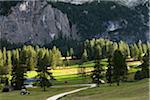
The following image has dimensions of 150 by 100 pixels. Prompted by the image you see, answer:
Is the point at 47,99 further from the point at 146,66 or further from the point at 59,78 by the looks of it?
the point at 59,78

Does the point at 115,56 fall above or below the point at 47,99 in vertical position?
above

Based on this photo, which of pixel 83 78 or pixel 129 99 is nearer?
pixel 129 99

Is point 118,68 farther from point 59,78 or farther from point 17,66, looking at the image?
point 59,78

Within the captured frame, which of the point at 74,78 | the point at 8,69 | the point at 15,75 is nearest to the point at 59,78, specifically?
the point at 74,78

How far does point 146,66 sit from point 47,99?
171ft

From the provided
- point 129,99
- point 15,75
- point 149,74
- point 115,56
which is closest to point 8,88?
point 15,75

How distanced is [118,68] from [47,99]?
1462 inches

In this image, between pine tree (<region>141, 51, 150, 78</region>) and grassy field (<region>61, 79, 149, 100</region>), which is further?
pine tree (<region>141, 51, 150, 78</region>)

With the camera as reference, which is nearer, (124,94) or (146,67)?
(124,94)

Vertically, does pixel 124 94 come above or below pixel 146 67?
below

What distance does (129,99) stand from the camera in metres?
51.1

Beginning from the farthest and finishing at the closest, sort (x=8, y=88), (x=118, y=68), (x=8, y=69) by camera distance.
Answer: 1. (x=8, y=69)
2. (x=8, y=88)
3. (x=118, y=68)

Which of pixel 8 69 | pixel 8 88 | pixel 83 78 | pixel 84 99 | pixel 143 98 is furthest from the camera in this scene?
pixel 8 69

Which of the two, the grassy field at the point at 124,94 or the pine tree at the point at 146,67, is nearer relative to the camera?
the grassy field at the point at 124,94
